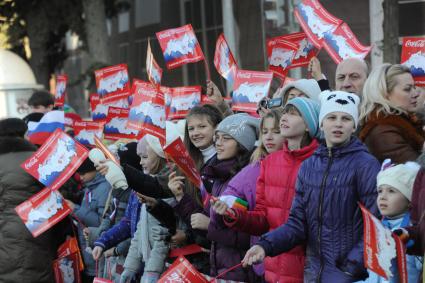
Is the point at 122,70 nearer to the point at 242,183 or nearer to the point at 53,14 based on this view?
the point at 242,183

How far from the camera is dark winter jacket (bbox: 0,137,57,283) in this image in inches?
316

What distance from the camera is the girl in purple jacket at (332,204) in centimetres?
503

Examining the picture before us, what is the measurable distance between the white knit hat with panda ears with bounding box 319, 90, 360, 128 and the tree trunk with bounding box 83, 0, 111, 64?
13262 millimetres

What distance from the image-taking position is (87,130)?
9500 millimetres

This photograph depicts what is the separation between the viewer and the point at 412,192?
4.65 metres

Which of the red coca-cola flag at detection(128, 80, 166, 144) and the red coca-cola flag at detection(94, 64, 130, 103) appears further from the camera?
the red coca-cola flag at detection(94, 64, 130, 103)

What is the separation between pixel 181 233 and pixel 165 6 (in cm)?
1619

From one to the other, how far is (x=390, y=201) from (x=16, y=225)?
165 inches

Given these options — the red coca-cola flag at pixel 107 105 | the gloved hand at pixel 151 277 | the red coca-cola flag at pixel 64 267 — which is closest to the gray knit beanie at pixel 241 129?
the gloved hand at pixel 151 277

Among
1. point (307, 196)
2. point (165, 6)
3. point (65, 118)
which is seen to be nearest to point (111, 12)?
point (165, 6)

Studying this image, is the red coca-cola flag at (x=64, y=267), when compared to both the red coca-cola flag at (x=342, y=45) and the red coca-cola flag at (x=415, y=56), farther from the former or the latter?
the red coca-cola flag at (x=415, y=56)

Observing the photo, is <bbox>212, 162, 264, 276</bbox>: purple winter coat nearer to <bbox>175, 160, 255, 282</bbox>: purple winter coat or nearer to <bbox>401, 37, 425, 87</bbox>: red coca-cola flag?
<bbox>175, 160, 255, 282</bbox>: purple winter coat

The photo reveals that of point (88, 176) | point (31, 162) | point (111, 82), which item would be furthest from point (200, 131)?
point (111, 82)

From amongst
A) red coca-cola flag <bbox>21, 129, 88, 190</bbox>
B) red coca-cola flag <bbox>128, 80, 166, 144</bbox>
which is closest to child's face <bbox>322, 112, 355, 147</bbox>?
red coca-cola flag <bbox>128, 80, 166, 144</bbox>
